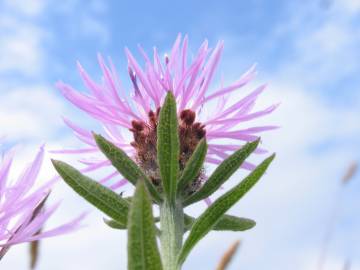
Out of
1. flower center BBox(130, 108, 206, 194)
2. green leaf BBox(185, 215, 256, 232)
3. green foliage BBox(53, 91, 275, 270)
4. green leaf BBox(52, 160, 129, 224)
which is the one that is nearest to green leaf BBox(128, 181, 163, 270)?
Result: green foliage BBox(53, 91, 275, 270)

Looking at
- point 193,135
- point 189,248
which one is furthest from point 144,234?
point 193,135

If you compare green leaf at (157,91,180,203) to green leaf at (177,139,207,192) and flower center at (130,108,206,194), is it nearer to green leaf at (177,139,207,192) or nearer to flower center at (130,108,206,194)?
green leaf at (177,139,207,192)

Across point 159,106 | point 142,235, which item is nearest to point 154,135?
point 159,106

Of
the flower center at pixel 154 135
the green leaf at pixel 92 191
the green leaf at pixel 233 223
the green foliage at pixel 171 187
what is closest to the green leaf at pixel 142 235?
the green foliage at pixel 171 187

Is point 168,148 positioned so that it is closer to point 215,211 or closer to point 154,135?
point 215,211

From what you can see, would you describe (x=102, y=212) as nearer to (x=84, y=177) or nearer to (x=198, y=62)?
(x=84, y=177)
